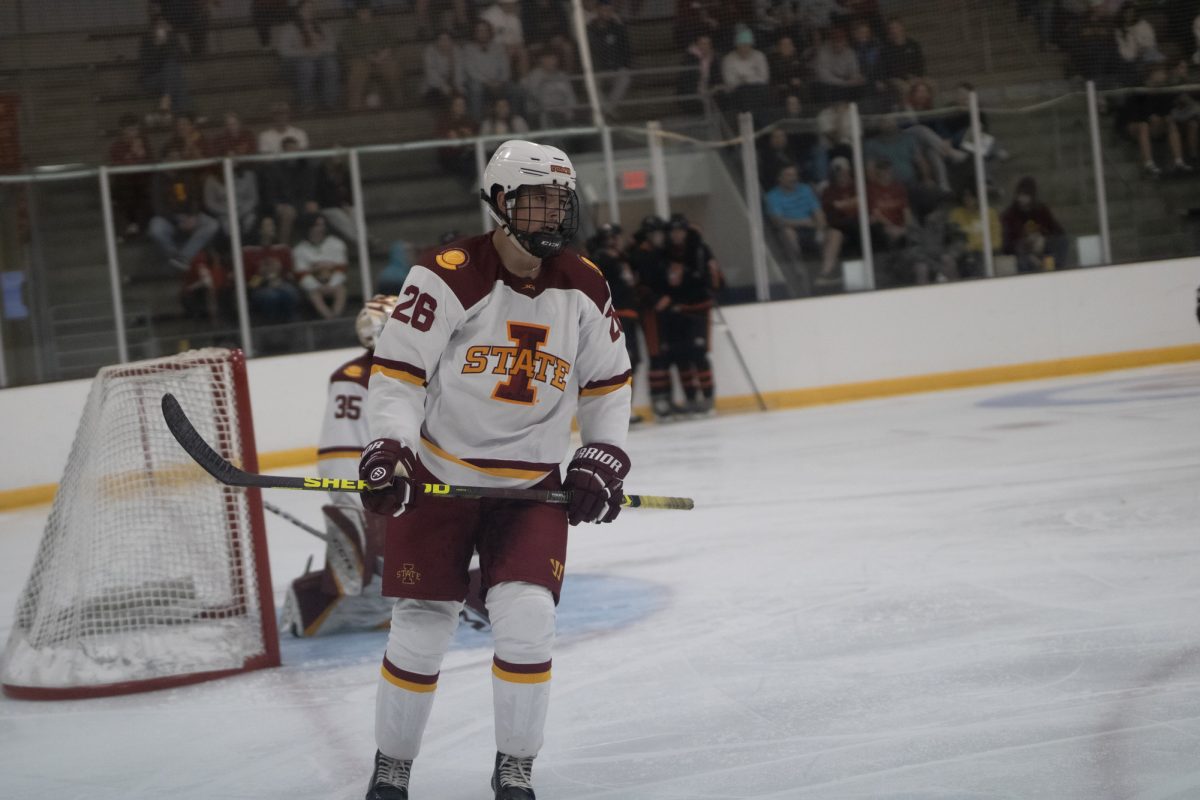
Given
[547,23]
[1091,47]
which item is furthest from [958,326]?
[547,23]

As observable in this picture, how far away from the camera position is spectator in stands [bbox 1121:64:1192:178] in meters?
9.94

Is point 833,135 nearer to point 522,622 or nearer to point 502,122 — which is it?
point 502,122

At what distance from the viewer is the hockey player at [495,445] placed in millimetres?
2408

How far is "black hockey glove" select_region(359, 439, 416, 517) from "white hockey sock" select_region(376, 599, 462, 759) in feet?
→ 0.67

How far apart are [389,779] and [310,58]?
779cm

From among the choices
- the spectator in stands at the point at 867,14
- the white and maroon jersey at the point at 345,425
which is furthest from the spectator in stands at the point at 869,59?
the white and maroon jersey at the point at 345,425

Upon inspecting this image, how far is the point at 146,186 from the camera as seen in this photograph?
8.62m

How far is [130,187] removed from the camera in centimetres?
855

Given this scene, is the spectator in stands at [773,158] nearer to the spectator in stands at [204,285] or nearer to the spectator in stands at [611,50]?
the spectator in stands at [611,50]

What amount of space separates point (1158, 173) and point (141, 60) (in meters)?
6.96

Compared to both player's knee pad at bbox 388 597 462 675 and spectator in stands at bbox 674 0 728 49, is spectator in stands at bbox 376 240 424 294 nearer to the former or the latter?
spectator in stands at bbox 674 0 728 49

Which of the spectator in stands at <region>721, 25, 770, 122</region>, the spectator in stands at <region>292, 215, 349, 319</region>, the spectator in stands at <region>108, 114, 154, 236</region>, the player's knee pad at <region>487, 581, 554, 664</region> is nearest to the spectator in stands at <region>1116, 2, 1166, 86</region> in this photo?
the spectator in stands at <region>721, 25, 770, 122</region>

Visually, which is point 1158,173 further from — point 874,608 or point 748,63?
point 874,608

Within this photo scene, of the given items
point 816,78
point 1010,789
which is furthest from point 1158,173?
point 1010,789
